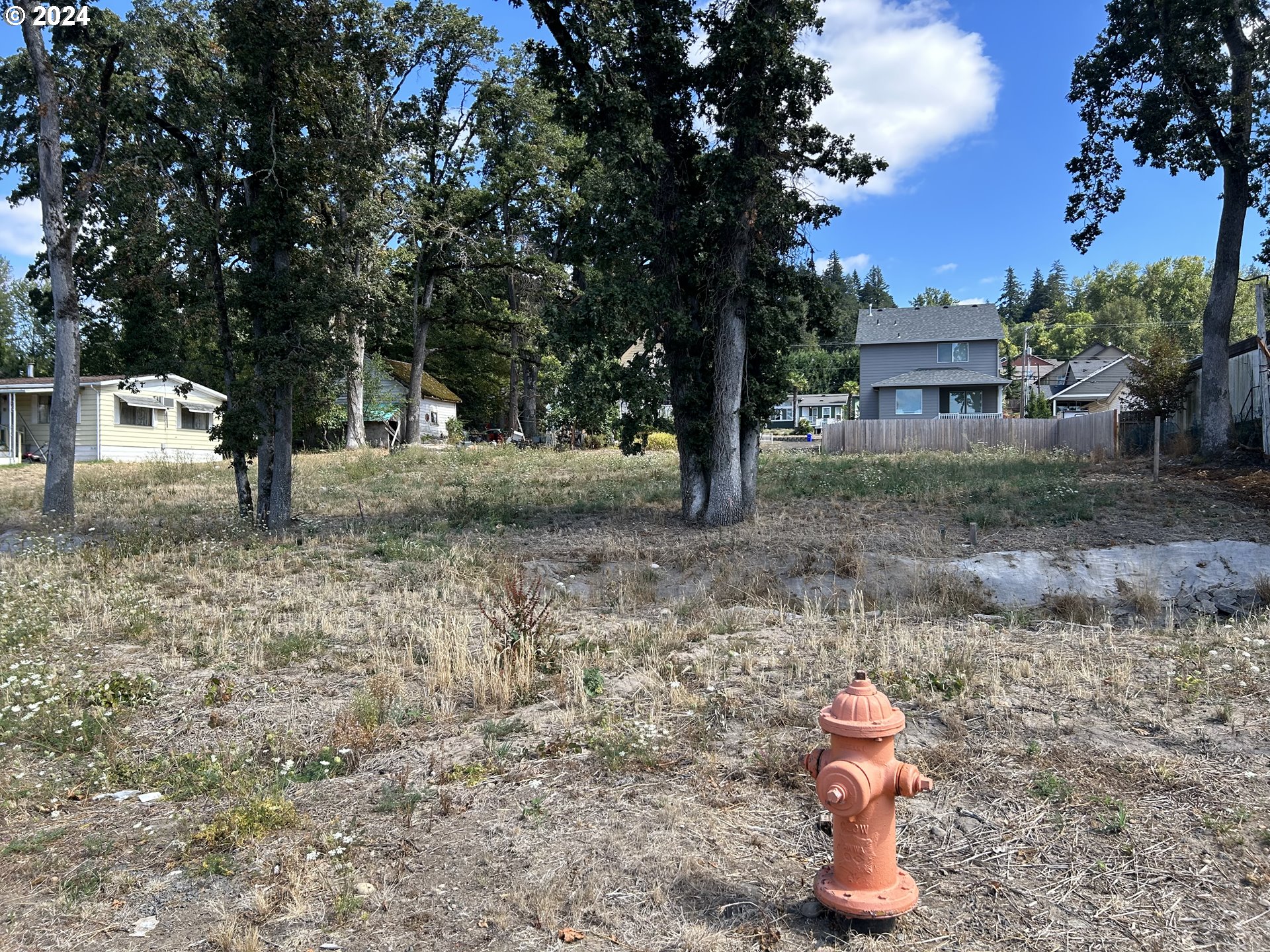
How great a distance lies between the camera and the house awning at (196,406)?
38.4 metres

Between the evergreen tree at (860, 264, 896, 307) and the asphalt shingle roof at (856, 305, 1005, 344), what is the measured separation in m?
81.2

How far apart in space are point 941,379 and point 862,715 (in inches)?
1729

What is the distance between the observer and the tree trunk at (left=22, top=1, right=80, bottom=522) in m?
14.9

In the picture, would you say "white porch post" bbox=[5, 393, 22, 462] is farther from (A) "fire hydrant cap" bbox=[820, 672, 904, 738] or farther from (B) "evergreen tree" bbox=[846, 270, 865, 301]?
(B) "evergreen tree" bbox=[846, 270, 865, 301]

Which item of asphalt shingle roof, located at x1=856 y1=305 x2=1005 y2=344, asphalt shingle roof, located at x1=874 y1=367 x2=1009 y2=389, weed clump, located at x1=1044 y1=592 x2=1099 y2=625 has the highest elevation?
asphalt shingle roof, located at x1=856 y1=305 x2=1005 y2=344

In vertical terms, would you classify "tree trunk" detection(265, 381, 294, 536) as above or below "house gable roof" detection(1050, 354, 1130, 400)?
below

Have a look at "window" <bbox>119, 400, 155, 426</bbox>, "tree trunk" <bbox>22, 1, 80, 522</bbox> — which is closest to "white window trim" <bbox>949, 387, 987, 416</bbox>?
"window" <bbox>119, 400, 155, 426</bbox>

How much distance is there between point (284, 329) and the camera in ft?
44.7

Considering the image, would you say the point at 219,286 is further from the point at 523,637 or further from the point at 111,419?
the point at 111,419

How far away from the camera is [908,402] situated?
44969 mm

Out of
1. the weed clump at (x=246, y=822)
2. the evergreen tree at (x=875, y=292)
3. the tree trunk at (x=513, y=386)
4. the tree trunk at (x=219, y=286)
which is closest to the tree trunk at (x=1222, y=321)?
the tree trunk at (x=219, y=286)

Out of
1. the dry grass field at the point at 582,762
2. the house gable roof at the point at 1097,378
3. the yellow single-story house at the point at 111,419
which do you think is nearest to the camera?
the dry grass field at the point at 582,762

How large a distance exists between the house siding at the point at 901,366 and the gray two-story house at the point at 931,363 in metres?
0.04

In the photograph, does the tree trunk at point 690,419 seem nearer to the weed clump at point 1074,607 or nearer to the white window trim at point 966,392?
the weed clump at point 1074,607
